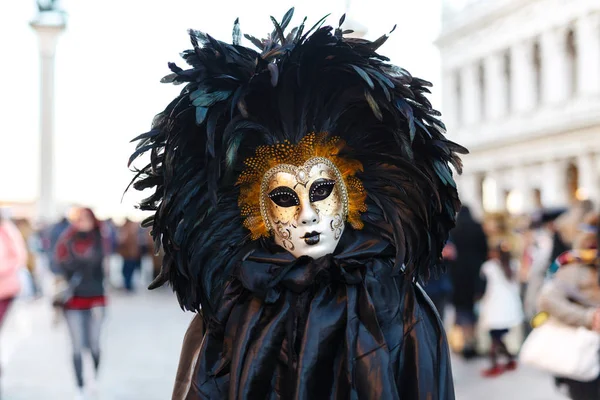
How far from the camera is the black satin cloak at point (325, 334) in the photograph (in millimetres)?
2736

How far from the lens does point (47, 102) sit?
15992mm

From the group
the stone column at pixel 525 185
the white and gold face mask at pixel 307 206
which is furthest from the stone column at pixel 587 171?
the white and gold face mask at pixel 307 206

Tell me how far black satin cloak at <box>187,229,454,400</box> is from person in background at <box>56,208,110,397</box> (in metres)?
4.38

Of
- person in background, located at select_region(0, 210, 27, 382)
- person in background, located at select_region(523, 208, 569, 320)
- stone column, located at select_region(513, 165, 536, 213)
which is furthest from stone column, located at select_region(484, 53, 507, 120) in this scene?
person in background, located at select_region(0, 210, 27, 382)

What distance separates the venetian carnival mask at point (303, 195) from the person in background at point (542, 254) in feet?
19.2

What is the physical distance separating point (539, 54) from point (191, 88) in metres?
43.4

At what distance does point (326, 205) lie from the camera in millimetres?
2945

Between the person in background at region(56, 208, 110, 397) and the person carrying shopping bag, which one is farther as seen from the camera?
the person in background at region(56, 208, 110, 397)

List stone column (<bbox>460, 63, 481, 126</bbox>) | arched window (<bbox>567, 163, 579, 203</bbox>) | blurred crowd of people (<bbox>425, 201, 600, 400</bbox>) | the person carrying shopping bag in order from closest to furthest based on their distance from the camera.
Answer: the person carrying shopping bag → blurred crowd of people (<bbox>425, 201, 600, 400</bbox>) → arched window (<bbox>567, 163, 579, 203</bbox>) → stone column (<bbox>460, 63, 481, 126</bbox>)

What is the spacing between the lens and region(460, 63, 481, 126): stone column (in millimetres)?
48969

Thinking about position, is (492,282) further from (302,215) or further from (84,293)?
(302,215)

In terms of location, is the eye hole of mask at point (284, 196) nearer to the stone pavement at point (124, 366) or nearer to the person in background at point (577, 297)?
the person in background at point (577, 297)

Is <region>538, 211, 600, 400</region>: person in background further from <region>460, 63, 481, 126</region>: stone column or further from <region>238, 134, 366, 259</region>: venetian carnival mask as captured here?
<region>460, 63, 481, 126</region>: stone column

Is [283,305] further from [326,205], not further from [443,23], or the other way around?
[443,23]
